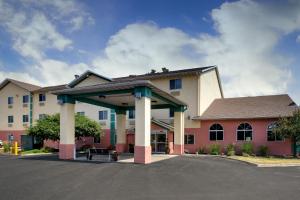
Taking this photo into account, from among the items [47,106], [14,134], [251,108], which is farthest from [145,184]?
[14,134]

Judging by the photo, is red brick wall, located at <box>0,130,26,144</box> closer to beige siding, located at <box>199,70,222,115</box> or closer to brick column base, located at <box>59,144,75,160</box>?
brick column base, located at <box>59,144,75,160</box>

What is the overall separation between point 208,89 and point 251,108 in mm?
5112

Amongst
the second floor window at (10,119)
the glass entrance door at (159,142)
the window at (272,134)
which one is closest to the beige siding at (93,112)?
the glass entrance door at (159,142)

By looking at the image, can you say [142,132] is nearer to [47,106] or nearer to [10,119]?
[47,106]

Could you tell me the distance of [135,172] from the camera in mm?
14289

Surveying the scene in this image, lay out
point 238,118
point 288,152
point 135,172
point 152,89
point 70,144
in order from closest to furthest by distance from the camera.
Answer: point 135,172 → point 152,89 → point 70,144 → point 288,152 → point 238,118

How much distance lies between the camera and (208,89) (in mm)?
30703

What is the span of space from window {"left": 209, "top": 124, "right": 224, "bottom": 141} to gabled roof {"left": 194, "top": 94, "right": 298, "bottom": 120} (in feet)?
3.43

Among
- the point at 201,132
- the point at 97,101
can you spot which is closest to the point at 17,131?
the point at 97,101

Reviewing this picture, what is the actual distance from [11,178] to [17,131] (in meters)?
29.9

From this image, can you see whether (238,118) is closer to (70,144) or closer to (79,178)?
(70,144)

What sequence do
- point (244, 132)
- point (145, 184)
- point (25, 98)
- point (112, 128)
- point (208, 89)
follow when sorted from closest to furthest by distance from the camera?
point (145, 184) → point (244, 132) → point (208, 89) → point (112, 128) → point (25, 98)

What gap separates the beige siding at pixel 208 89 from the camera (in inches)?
1136

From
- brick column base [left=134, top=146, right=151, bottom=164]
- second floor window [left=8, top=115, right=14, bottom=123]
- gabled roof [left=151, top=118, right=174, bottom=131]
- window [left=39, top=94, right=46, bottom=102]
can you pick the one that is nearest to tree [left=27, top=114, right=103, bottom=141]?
gabled roof [left=151, top=118, right=174, bottom=131]
